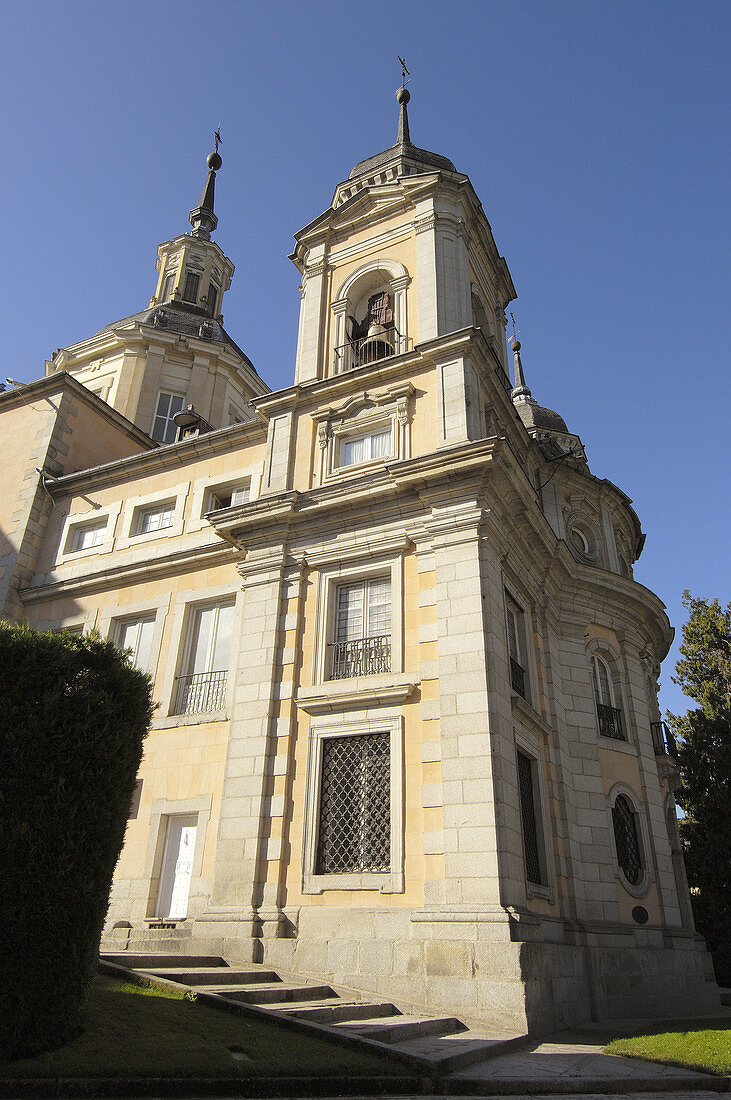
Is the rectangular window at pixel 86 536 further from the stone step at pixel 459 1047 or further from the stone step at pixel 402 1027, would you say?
the stone step at pixel 459 1047

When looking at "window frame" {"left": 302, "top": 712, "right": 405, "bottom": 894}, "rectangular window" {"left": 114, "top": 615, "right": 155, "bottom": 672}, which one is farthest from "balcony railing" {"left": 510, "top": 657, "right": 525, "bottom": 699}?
"rectangular window" {"left": 114, "top": 615, "right": 155, "bottom": 672}

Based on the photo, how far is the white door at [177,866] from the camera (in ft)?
46.6

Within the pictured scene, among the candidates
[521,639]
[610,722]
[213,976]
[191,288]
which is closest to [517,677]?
[521,639]

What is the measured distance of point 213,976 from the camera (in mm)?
10031

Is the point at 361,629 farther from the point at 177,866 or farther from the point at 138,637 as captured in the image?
the point at 138,637

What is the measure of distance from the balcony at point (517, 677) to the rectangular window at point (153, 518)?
9263 mm

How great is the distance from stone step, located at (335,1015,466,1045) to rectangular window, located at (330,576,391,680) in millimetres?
5441

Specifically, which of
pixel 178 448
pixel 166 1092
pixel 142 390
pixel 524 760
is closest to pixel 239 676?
pixel 524 760

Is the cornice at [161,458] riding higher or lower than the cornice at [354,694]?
higher

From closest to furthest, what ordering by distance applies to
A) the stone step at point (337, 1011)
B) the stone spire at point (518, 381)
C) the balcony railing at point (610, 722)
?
the stone step at point (337, 1011)
the balcony railing at point (610, 722)
the stone spire at point (518, 381)

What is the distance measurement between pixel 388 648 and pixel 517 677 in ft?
10.3

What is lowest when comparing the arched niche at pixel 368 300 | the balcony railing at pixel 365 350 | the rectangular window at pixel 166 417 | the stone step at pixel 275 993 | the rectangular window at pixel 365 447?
the stone step at pixel 275 993

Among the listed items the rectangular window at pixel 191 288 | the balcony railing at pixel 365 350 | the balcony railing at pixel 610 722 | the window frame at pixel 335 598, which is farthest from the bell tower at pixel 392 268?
the rectangular window at pixel 191 288

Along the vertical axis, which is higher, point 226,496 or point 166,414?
point 166,414
